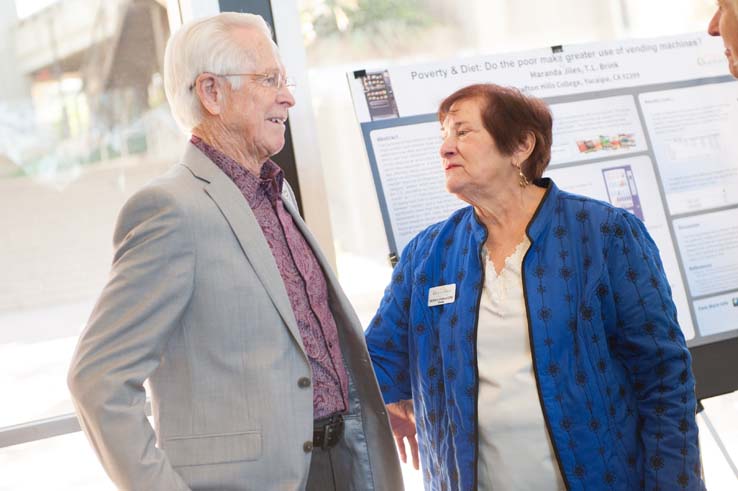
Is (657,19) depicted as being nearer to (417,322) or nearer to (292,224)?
(417,322)

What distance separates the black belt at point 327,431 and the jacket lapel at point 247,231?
0.20m

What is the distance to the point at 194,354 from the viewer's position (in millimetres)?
1637

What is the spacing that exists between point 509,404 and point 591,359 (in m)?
0.24

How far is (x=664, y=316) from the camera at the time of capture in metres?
1.98

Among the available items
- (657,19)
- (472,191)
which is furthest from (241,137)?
(657,19)

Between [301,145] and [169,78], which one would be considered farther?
[301,145]

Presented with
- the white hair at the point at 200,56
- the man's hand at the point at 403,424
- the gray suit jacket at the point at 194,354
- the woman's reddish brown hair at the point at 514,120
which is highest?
the white hair at the point at 200,56

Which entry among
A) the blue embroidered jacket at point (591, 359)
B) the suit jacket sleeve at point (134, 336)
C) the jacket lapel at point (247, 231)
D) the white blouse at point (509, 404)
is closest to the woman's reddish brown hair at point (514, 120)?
the blue embroidered jacket at point (591, 359)

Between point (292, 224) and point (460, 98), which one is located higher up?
point (460, 98)

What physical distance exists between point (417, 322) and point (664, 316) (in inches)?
25.8

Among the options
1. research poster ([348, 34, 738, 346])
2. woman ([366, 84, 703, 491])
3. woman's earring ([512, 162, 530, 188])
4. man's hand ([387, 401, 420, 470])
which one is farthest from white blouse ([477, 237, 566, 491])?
research poster ([348, 34, 738, 346])

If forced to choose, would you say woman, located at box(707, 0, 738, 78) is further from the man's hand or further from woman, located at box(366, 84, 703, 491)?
the man's hand

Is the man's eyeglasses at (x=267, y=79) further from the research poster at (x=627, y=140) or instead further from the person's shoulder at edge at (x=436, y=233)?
the research poster at (x=627, y=140)

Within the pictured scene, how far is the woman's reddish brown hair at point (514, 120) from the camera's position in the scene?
221 cm
